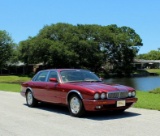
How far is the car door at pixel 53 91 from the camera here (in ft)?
37.2

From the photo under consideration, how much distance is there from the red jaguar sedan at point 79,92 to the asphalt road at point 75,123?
37cm

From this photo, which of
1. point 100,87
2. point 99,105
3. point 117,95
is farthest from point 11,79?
point 99,105

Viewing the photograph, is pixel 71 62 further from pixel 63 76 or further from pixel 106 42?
pixel 63 76

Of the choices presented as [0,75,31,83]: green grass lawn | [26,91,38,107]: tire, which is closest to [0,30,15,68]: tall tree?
[0,75,31,83]: green grass lawn

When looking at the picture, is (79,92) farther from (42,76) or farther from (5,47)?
(5,47)

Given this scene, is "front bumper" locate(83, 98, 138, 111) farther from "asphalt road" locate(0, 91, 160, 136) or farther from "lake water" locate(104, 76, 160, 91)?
"lake water" locate(104, 76, 160, 91)

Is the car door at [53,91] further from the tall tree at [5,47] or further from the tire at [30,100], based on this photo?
the tall tree at [5,47]

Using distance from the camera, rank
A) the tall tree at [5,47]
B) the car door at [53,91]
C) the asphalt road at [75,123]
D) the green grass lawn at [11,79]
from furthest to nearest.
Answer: the tall tree at [5,47]
the green grass lawn at [11,79]
the car door at [53,91]
the asphalt road at [75,123]

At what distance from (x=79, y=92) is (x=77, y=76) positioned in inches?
58.5

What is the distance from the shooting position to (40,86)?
40.9 feet

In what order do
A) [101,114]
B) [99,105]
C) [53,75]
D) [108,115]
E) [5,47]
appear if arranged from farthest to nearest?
1. [5,47]
2. [53,75]
3. [101,114]
4. [108,115]
5. [99,105]

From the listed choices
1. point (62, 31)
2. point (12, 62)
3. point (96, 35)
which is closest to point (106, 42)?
point (96, 35)

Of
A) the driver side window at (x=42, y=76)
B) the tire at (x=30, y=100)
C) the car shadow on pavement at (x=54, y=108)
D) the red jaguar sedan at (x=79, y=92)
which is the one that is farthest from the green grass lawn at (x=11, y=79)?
the red jaguar sedan at (x=79, y=92)

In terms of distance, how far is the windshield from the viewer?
37.9ft
